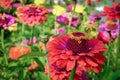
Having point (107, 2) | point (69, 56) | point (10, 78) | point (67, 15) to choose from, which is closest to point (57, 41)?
point (69, 56)

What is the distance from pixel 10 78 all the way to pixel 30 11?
0.93 ft

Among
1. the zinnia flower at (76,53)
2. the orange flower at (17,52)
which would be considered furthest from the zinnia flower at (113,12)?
the zinnia flower at (76,53)

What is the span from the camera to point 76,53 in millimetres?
905

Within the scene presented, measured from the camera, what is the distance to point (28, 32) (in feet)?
9.59

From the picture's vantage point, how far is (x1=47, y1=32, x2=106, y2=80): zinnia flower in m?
0.86

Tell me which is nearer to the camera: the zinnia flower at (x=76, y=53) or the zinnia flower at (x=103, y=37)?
the zinnia flower at (x=76, y=53)

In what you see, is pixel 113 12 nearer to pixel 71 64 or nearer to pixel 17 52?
pixel 17 52

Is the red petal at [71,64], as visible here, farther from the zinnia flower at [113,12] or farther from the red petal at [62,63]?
the zinnia flower at [113,12]

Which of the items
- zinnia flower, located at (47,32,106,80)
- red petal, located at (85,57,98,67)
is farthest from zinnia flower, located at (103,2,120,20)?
red petal, located at (85,57,98,67)

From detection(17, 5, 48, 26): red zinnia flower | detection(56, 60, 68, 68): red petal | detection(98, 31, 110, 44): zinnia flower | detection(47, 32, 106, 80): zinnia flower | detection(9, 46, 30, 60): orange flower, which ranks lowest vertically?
detection(9, 46, 30, 60): orange flower

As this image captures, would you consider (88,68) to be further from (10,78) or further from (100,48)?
(10,78)

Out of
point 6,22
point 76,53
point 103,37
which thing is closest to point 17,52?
point 6,22

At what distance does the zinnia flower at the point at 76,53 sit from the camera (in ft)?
2.82

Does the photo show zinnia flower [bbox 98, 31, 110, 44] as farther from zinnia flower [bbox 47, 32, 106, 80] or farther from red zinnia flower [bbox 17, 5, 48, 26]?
zinnia flower [bbox 47, 32, 106, 80]
